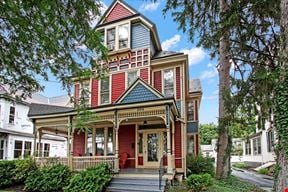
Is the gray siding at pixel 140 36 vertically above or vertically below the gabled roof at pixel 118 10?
below

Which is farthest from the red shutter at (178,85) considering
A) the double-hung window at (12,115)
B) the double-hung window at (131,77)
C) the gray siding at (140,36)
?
the double-hung window at (12,115)

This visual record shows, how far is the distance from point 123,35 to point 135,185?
9.74 meters

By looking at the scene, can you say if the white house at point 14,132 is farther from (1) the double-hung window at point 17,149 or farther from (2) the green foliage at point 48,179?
(2) the green foliage at point 48,179

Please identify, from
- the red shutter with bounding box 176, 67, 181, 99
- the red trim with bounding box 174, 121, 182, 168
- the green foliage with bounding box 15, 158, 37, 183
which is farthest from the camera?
the red shutter with bounding box 176, 67, 181, 99

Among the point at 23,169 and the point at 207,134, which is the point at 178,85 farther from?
the point at 207,134

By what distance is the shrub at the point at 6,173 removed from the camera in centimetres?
1355

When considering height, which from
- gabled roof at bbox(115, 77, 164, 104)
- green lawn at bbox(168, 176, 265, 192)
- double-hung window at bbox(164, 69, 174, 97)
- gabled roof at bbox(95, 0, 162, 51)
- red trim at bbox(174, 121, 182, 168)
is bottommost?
green lawn at bbox(168, 176, 265, 192)

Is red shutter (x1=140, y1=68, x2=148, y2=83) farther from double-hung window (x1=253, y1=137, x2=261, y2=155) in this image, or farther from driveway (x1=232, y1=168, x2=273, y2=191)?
double-hung window (x1=253, y1=137, x2=261, y2=155)

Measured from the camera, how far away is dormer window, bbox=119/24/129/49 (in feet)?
56.4

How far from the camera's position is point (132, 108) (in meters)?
13.2

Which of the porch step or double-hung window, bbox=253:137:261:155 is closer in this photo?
the porch step

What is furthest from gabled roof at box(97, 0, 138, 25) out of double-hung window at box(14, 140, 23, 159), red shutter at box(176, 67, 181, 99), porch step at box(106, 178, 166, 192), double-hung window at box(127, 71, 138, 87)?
double-hung window at box(14, 140, 23, 159)

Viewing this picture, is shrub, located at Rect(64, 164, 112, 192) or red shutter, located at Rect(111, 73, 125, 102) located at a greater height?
red shutter, located at Rect(111, 73, 125, 102)

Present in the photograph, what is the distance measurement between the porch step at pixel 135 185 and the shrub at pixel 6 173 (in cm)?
556
